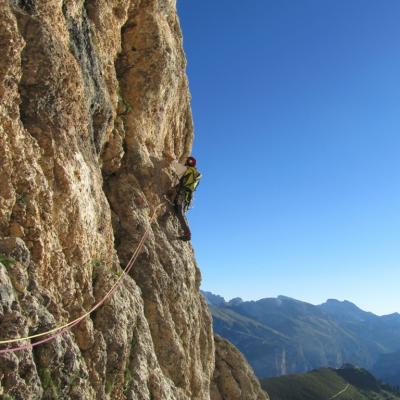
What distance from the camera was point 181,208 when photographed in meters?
23.1

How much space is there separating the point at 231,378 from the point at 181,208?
12512 millimetres

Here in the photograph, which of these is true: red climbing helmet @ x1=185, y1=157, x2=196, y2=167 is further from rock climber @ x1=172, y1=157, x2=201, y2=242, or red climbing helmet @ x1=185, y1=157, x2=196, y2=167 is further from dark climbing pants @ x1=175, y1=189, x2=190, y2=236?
dark climbing pants @ x1=175, y1=189, x2=190, y2=236

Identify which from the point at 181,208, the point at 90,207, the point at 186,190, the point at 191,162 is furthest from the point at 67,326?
the point at 191,162

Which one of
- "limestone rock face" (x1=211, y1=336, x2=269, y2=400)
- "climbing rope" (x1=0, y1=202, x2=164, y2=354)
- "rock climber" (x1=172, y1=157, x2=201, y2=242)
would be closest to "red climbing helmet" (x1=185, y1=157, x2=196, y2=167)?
"rock climber" (x1=172, y1=157, x2=201, y2=242)

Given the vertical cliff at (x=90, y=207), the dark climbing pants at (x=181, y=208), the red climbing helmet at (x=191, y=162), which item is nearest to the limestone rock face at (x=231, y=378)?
the vertical cliff at (x=90, y=207)

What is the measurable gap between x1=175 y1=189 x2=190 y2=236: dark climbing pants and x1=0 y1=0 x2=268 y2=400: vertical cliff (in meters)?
0.74

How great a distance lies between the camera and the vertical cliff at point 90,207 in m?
10.8

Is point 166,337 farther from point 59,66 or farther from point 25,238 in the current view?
point 59,66

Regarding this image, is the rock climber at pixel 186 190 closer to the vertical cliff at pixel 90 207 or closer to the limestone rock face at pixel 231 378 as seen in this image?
the vertical cliff at pixel 90 207

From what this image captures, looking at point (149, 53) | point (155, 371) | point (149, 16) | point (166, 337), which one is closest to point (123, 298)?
point (155, 371)

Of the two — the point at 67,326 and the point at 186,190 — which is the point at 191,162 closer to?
the point at 186,190

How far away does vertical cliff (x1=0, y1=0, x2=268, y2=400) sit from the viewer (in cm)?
1077

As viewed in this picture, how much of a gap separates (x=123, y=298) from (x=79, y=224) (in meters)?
3.11

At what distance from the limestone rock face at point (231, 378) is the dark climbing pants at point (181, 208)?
1058 centimetres
